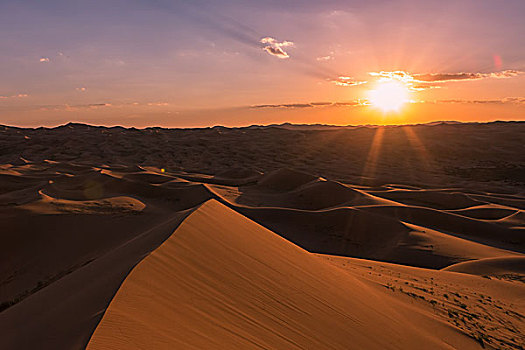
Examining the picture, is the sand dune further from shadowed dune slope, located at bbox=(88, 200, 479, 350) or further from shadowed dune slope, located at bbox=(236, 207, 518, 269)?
shadowed dune slope, located at bbox=(88, 200, 479, 350)

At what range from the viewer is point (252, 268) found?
450 cm

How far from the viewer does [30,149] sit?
38.1 m

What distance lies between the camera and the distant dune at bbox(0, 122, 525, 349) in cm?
300

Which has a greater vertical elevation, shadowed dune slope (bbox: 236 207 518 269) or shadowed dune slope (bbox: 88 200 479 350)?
shadowed dune slope (bbox: 88 200 479 350)

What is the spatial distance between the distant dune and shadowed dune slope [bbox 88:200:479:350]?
0.06 ft

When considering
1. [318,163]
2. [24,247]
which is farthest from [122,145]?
[24,247]

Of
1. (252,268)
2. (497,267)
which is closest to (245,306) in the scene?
(252,268)

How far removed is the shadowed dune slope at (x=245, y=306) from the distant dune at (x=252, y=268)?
17 mm

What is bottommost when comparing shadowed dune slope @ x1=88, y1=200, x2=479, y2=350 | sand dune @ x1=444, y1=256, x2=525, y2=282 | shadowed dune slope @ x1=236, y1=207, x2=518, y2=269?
shadowed dune slope @ x1=236, y1=207, x2=518, y2=269

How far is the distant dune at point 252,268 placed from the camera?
3.00 m

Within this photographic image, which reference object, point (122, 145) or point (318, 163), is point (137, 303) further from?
point (122, 145)

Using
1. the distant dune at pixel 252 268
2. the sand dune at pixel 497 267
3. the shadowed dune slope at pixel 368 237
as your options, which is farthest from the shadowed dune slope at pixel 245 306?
the shadowed dune slope at pixel 368 237

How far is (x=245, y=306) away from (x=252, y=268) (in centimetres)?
99

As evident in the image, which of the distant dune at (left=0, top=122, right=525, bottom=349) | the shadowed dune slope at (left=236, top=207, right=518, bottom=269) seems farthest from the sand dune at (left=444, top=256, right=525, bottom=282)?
the shadowed dune slope at (left=236, top=207, right=518, bottom=269)
